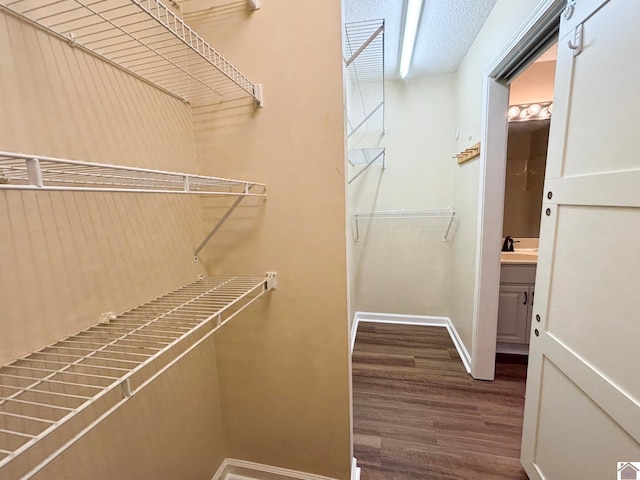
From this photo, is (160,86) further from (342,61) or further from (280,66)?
(342,61)

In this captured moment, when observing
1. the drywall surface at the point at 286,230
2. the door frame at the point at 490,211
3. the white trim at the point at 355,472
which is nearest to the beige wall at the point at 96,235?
the drywall surface at the point at 286,230

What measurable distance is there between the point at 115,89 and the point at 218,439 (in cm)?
160

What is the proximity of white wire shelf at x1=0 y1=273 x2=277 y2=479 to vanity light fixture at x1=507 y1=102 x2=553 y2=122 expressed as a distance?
291 cm

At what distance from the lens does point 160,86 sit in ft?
3.34

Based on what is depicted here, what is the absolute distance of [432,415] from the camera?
184cm

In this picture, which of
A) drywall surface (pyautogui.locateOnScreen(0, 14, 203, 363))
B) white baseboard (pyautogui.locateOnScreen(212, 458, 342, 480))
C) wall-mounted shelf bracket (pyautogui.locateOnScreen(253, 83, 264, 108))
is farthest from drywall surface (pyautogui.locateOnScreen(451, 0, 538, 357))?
drywall surface (pyautogui.locateOnScreen(0, 14, 203, 363))

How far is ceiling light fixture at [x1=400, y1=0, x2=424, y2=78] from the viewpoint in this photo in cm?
164

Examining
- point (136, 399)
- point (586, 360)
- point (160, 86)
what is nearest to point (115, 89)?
Result: point (160, 86)

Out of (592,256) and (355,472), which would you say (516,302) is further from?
(355,472)

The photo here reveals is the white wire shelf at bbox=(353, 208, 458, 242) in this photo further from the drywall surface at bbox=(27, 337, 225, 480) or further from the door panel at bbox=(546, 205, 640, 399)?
the drywall surface at bbox=(27, 337, 225, 480)

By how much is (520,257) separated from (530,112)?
54.1 inches

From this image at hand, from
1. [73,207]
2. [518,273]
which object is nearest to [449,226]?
[518,273]

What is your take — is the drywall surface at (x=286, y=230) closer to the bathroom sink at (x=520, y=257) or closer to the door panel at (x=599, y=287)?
the door panel at (x=599, y=287)

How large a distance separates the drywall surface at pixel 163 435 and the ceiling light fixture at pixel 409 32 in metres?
2.25
